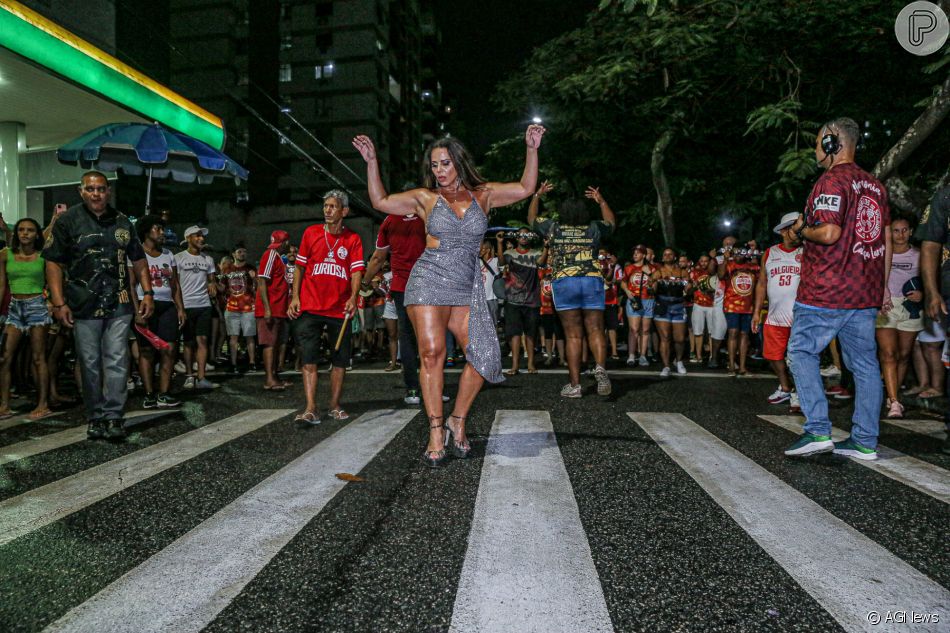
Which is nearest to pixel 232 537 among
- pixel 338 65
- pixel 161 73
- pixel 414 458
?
pixel 414 458

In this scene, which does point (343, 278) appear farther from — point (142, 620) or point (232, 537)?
point (142, 620)

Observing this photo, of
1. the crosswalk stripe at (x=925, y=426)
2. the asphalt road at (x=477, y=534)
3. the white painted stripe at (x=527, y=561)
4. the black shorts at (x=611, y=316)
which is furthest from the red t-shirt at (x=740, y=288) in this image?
the white painted stripe at (x=527, y=561)

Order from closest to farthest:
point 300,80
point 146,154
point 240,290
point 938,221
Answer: point 938,221 → point 146,154 → point 240,290 → point 300,80

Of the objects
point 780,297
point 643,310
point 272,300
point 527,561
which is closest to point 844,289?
point 780,297

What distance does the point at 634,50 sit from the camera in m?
13.0

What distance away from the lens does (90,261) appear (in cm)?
523

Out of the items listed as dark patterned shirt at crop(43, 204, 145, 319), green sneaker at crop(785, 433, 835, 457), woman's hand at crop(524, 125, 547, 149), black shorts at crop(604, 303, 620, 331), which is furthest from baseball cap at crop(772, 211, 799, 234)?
dark patterned shirt at crop(43, 204, 145, 319)

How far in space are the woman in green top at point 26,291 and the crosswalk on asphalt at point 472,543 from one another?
108 inches

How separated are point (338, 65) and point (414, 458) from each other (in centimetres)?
5668

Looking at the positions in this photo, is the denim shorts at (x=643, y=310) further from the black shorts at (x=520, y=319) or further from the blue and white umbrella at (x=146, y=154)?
the blue and white umbrella at (x=146, y=154)

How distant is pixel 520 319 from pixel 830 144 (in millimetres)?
6136

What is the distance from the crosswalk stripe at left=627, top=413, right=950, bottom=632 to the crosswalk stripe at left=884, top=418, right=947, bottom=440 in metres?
2.21

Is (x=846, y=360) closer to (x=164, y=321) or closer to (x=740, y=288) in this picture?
(x=740, y=288)

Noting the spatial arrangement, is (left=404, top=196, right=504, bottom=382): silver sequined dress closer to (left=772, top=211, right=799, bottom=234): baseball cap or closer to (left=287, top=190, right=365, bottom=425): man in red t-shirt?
(left=287, top=190, right=365, bottom=425): man in red t-shirt
